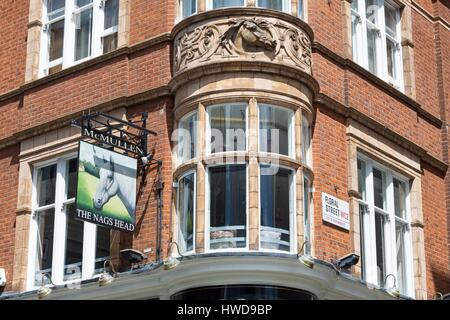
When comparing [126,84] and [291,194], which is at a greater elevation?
[126,84]

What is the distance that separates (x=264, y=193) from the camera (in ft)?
54.2

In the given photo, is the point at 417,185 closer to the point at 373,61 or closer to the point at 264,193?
the point at 373,61

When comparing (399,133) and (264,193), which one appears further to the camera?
(399,133)

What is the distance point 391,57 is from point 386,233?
3.63 meters

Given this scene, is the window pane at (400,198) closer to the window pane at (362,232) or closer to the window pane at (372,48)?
the window pane at (362,232)

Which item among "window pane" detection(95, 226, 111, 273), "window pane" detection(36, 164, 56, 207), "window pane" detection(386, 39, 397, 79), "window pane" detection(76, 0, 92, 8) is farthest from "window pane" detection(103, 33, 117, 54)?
"window pane" detection(386, 39, 397, 79)

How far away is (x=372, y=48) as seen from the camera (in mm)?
20391

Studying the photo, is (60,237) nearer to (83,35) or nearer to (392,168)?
(83,35)

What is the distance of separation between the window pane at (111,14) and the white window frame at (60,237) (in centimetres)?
244

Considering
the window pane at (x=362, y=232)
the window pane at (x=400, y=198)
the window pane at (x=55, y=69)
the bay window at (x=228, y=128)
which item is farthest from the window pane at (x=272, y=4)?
the window pane at (x=55, y=69)

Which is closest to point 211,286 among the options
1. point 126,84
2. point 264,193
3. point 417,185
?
point 264,193

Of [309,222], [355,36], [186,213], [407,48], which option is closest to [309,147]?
[309,222]

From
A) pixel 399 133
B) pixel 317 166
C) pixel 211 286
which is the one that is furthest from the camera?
pixel 399 133

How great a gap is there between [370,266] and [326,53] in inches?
141
